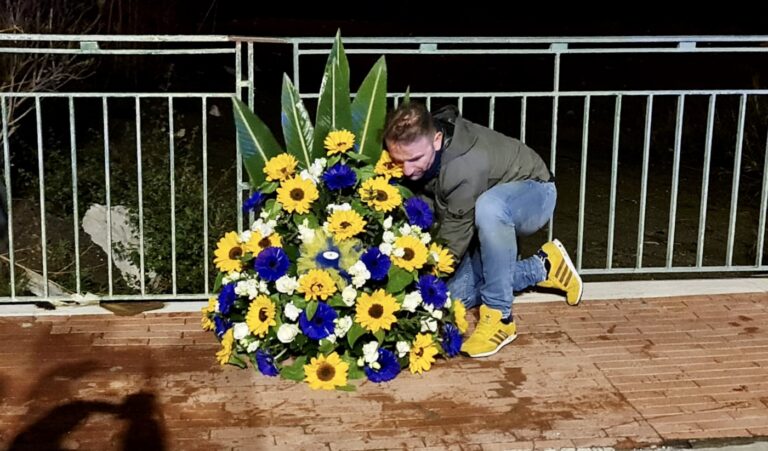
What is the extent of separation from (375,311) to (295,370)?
461 mm

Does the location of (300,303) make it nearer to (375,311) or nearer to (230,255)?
(375,311)

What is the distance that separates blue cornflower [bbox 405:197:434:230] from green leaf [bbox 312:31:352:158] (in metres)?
0.50

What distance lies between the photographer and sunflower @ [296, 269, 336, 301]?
15.5 feet

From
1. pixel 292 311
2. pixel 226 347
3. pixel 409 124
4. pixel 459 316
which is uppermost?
pixel 409 124

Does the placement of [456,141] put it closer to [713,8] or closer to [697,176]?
[697,176]

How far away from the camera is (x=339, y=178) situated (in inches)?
194

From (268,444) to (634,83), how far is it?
40.6 ft

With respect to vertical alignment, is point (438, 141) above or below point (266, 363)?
above

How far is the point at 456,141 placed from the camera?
5.05 metres

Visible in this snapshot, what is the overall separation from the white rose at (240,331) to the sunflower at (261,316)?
0.07 m

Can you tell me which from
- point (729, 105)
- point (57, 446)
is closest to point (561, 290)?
point (57, 446)

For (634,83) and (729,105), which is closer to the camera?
(729,105)

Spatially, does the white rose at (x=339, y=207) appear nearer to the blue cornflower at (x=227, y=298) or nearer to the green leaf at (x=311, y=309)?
the green leaf at (x=311, y=309)

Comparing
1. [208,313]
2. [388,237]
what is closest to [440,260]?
[388,237]
